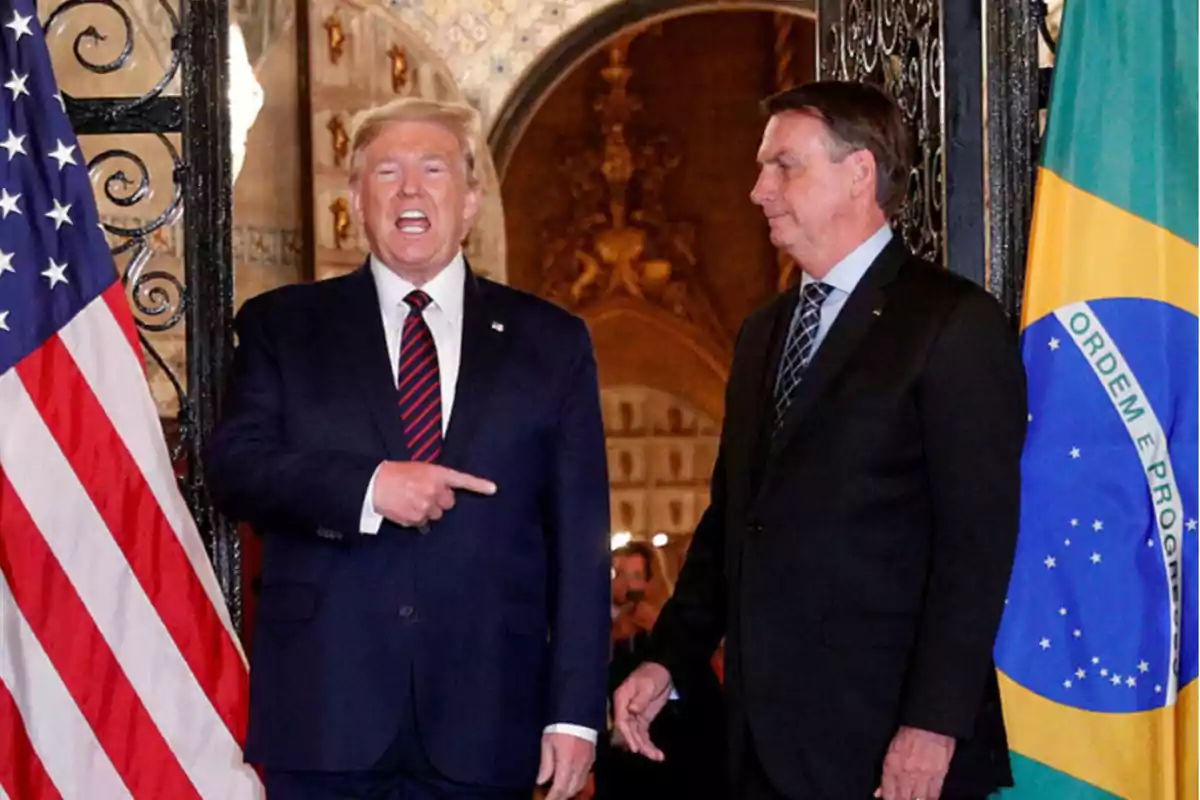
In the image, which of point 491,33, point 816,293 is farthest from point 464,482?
point 491,33

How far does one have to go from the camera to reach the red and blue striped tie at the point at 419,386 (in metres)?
2.69

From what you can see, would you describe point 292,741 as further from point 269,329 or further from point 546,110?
point 546,110

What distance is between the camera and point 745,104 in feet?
29.8

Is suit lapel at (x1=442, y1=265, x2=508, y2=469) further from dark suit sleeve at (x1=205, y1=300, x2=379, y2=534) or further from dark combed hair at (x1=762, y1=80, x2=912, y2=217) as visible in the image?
dark combed hair at (x1=762, y1=80, x2=912, y2=217)

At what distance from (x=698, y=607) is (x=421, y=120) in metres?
0.92

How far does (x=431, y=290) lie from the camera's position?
2.77m

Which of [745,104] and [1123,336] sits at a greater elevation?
[745,104]

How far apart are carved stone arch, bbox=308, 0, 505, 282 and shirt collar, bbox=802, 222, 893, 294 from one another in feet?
12.3

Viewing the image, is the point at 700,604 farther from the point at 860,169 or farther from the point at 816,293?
the point at 860,169

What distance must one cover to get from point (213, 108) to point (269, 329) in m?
0.91

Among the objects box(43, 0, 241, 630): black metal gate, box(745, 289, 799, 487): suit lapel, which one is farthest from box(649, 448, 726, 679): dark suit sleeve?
box(43, 0, 241, 630): black metal gate

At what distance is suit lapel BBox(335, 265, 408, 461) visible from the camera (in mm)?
2684

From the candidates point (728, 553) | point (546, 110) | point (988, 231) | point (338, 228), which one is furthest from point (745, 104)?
point (728, 553)

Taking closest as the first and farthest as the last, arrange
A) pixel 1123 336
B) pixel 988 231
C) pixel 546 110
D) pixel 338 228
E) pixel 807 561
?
pixel 807 561 → pixel 1123 336 → pixel 988 231 → pixel 338 228 → pixel 546 110
